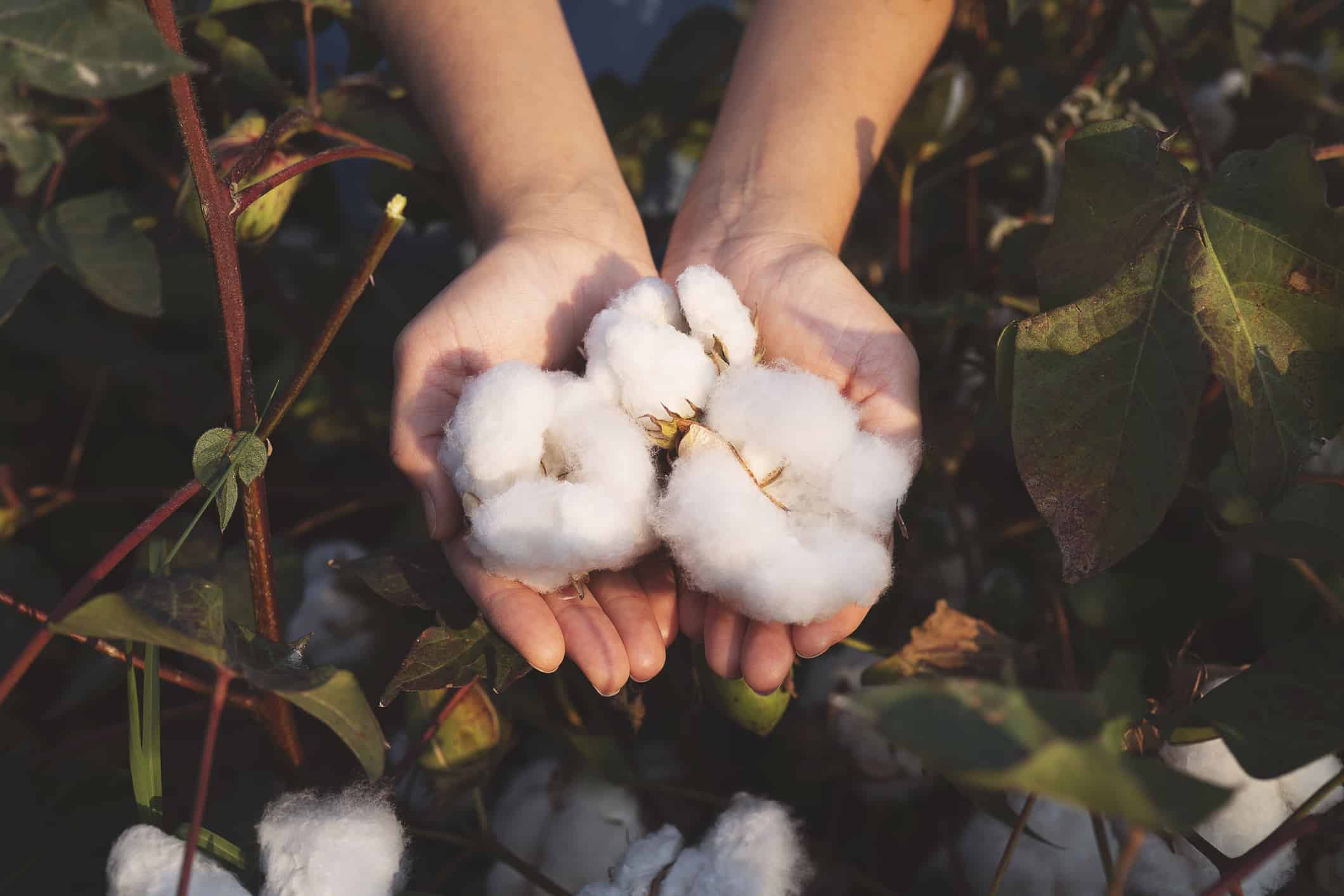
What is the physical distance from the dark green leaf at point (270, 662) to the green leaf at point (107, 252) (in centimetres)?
53

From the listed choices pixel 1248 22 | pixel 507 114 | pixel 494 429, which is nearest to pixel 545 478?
pixel 494 429

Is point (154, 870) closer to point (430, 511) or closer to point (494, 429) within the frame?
point (430, 511)

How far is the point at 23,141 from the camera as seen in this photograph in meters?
0.73

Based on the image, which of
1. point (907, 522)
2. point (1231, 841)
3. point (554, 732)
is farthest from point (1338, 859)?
point (554, 732)

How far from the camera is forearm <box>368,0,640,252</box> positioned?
1.38 metres

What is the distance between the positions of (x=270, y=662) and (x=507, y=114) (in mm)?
914

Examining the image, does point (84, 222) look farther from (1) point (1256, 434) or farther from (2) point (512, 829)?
(1) point (1256, 434)

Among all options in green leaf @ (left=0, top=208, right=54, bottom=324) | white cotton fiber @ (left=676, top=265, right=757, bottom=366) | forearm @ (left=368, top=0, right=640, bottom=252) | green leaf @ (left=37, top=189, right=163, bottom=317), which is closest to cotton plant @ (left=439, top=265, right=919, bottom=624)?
white cotton fiber @ (left=676, top=265, right=757, bottom=366)

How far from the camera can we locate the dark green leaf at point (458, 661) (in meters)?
0.94

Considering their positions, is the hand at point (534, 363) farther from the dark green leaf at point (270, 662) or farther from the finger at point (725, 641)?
the dark green leaf at point (270, 662)

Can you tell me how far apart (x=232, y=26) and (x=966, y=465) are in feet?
4.72

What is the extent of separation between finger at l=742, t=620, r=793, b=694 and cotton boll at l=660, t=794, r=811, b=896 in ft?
0.58

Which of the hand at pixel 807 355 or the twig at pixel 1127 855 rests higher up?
the twig at pixel 1127 855

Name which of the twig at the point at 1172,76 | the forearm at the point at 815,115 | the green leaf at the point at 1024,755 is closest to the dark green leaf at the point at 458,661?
the green leaf at the point at 1024,755
